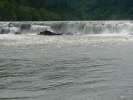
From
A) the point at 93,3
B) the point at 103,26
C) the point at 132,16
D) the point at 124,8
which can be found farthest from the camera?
the point at 93,3

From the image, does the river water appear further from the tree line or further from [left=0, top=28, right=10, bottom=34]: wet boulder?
the tree line

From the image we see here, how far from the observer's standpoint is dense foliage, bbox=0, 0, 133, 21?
9336cm

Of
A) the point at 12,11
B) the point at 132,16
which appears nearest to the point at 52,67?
the point at 12,11

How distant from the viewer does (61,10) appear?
12862cm

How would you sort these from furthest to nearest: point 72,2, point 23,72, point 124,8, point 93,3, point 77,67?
point 72,2 < point 93,3 < point 124,8 < point 77,67 < point 23,72

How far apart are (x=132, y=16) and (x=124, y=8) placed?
35.5 ft

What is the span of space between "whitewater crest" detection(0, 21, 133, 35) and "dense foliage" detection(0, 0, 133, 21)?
1198 inches

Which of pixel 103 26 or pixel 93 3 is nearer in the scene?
pixel 103 26

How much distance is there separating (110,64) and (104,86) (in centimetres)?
539

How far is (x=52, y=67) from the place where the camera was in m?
17.1

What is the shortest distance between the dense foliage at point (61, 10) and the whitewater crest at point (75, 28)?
30423 mm

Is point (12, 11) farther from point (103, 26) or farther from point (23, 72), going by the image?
point (23, 72)

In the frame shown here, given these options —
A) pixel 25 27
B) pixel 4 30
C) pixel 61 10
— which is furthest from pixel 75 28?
pixel 61 10

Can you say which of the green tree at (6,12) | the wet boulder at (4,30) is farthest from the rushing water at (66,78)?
the green tree at (6,12)
